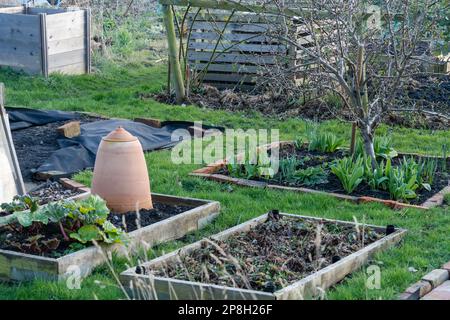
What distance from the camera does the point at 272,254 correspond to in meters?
5.40

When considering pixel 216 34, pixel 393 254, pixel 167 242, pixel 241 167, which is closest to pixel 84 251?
pixel 167 242

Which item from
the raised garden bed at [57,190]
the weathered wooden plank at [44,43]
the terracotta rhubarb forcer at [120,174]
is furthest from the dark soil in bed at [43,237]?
the weathered wooden plank at [44,43]

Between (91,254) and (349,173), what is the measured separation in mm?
2972

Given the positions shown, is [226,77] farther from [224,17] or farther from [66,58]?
[66,58]

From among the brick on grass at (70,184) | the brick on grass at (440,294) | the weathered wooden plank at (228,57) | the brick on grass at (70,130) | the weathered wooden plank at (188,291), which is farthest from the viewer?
the weathered wooden plank at (228,57)

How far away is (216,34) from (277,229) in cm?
739

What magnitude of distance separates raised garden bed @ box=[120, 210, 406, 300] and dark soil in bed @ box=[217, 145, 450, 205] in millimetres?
1199

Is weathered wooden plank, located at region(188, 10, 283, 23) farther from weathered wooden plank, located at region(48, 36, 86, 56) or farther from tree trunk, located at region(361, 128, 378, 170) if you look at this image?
tree trunk, located at region(361, 128, 378, 170)

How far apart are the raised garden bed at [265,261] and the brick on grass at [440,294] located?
1.90 feet

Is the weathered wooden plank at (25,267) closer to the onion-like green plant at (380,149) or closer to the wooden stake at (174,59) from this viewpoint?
the onion-like green plant at (380,149)

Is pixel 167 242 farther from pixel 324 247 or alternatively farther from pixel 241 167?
pixel 241 167

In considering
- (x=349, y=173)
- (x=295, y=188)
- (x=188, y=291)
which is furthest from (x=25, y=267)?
(x=349, y=173)

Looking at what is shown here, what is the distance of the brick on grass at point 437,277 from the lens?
16.3 feet

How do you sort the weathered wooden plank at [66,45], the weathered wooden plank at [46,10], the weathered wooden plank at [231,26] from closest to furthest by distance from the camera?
the weathered wooden plank at [231,26], the weathered wooden plank at [66,45], the weathered wooden plank at [46,10]
